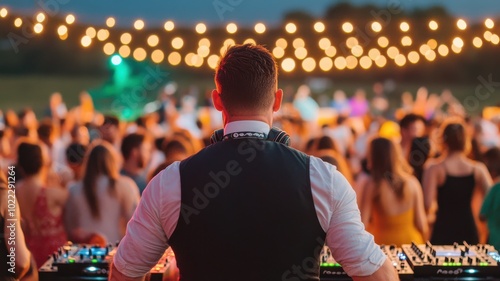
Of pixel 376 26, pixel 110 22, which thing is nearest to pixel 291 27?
pixel 376 26

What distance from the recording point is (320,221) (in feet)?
6.40

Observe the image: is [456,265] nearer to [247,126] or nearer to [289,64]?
[247,126]

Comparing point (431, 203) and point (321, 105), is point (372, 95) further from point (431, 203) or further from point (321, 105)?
point (431, 203)

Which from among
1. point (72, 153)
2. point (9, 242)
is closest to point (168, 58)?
point (72, 153)

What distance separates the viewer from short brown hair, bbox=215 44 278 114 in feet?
6.64

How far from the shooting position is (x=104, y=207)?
182 inches

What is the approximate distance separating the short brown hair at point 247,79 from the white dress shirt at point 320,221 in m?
0.06

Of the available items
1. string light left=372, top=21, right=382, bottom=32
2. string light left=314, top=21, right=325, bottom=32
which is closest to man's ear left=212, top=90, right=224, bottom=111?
string light left=372, top=21, right=382, bottom=32

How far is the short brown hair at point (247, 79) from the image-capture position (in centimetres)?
203

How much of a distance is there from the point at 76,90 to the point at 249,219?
18.7 m

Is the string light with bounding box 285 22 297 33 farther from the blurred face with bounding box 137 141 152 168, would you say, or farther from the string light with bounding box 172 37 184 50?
the blurred face with bounding box 137 141 152 168

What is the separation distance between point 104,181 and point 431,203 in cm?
229

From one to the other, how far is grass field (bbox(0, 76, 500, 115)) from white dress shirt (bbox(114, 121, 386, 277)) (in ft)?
52.7

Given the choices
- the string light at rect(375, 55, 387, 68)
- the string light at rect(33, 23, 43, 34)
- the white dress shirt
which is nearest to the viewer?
the white dress shirt
